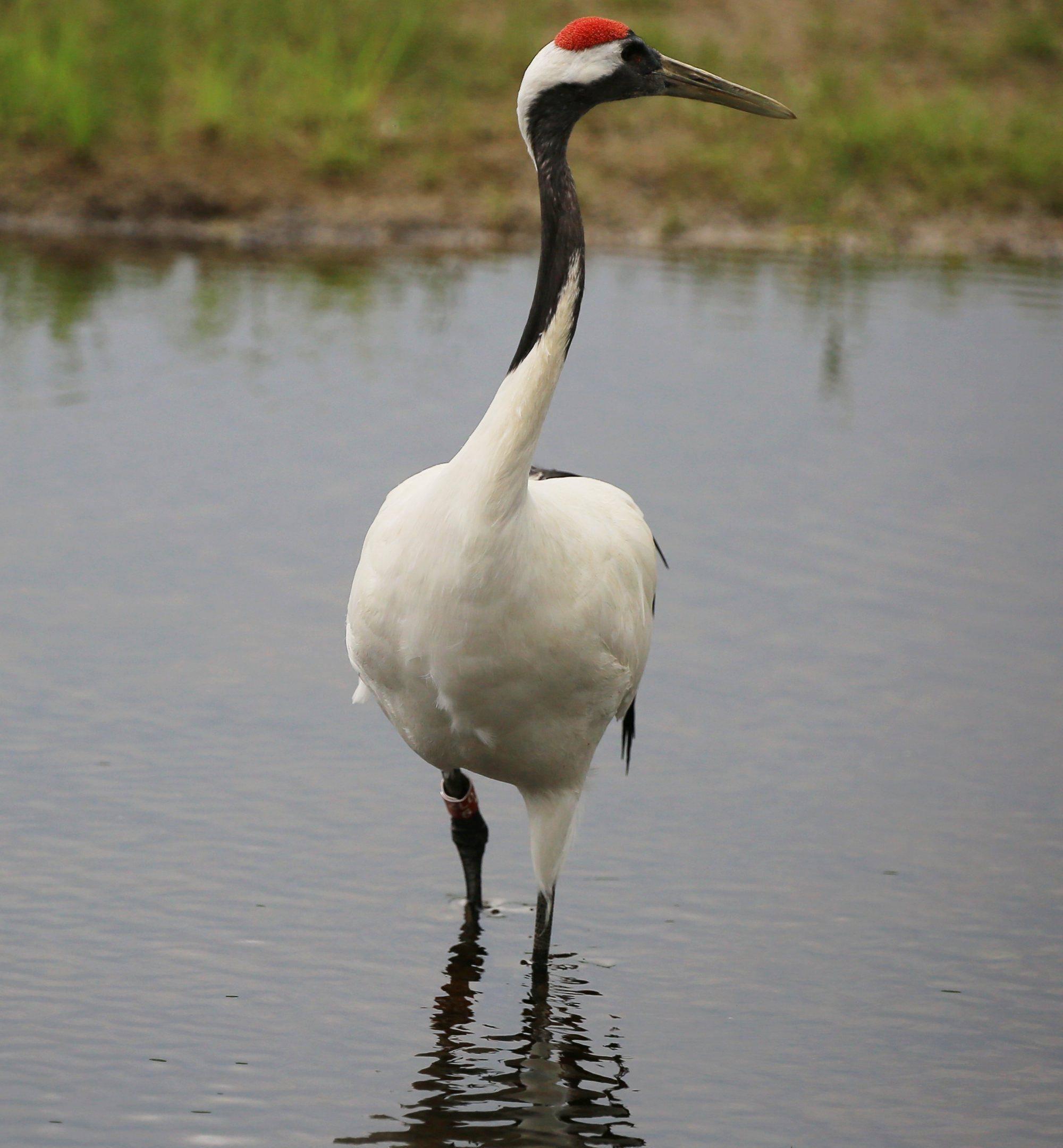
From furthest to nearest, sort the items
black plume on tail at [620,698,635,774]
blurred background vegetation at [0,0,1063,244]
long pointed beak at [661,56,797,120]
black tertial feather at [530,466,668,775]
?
blurred background vegetation at [0,0,1063,244] → black plume on tail at [620,698,635,774] → black tertial feather at [530,466,668,775] → long pointed beak at [661,56,797,120]

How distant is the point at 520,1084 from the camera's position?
429 centimetres

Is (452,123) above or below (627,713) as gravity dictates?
above

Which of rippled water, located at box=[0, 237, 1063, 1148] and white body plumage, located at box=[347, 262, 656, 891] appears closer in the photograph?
white body plumage, located at box=[347, 262, 656, 891]

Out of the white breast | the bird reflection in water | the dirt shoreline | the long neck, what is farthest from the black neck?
the dirt shoreline

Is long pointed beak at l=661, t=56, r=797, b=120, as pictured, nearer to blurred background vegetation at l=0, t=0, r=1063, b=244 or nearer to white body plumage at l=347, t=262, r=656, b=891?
white body plumage at l=347, t=262, r=656, b=891

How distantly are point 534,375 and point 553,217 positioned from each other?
0.38 metres

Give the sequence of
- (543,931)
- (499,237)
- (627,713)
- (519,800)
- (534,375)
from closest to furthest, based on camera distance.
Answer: (534,375) < (543,931) < (627,713) < (519,800) < (499,237)

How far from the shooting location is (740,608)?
7707 mm

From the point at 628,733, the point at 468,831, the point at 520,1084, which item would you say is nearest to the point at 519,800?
the point at 628,733

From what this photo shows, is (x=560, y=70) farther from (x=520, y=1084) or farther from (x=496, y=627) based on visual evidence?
(x=520, y=1084)

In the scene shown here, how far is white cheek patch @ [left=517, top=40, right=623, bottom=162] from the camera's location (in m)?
4.02

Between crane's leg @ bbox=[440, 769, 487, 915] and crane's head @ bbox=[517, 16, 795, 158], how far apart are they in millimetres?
1930

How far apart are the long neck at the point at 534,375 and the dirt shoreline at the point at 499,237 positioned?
11652 millimetres

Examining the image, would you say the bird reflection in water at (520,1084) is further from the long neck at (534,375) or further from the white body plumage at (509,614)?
the long neck at (534,375)
